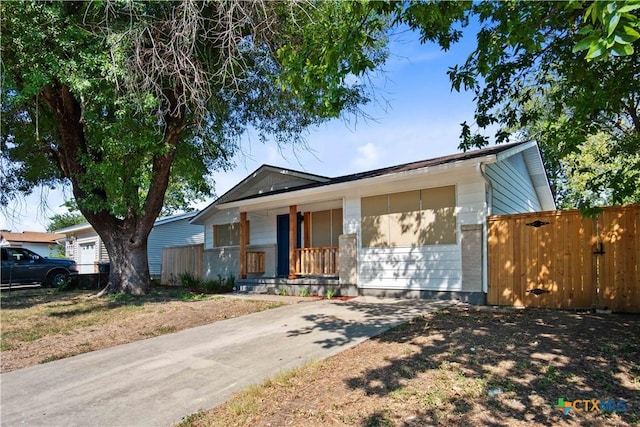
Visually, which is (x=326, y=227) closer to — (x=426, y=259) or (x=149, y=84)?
(x=426, y=259)

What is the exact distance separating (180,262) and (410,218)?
36.8ft

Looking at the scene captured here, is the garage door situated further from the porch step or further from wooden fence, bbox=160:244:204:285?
the porch step

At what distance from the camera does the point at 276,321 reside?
746 centimetres

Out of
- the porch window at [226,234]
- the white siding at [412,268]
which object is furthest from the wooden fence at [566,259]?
the porch window at [226,234]

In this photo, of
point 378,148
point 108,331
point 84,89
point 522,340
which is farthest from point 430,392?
point 378,148

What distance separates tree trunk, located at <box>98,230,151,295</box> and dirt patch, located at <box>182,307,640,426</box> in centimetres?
842

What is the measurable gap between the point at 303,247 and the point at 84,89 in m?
7.40

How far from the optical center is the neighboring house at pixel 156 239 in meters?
23.0

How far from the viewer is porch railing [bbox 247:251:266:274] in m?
13.7

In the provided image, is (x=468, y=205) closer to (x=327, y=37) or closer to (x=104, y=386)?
(x=327, y=37)

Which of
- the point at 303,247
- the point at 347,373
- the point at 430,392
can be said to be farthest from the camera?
the point at 303,247

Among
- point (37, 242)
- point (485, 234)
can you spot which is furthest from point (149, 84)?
point (37, 242)

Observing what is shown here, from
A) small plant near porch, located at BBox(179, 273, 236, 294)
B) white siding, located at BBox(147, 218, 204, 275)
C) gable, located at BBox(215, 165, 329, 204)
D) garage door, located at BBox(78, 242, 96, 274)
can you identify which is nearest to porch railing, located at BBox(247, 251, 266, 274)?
small plant near porch, located at BBox(179, 273, 236, 294)

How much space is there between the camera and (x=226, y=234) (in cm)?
1541
